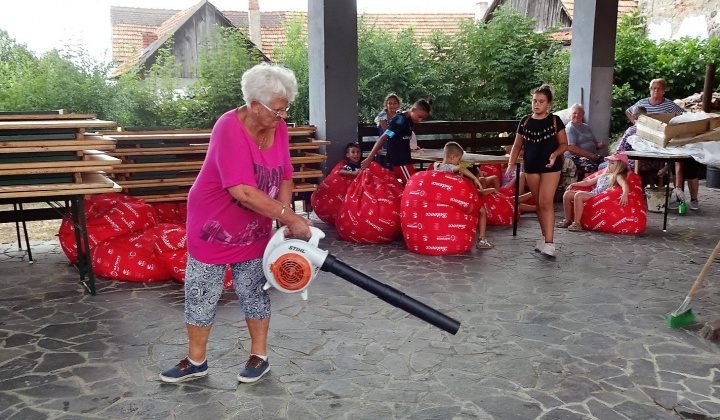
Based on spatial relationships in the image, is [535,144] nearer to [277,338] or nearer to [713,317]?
[713,317]

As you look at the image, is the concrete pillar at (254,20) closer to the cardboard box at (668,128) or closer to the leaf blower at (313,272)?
the cardboard box at (668,128)

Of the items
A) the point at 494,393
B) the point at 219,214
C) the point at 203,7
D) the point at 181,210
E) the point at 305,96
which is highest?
the point at 203,7

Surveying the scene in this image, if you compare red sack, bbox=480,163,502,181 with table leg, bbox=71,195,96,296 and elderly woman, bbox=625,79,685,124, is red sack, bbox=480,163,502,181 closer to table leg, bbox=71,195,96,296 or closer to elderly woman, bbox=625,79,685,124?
elderly woman, bbox=625,79,685,124

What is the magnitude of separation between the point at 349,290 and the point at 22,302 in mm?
2602

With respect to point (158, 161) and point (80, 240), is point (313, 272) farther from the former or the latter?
point (158, 161)

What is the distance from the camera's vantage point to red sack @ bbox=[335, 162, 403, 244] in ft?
22.3

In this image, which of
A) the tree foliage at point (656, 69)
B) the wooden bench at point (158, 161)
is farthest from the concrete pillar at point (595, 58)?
the wooden bench at point (158, 161)

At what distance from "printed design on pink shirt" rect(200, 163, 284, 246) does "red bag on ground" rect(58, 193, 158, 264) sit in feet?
9.40

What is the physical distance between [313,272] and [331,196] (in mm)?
4637

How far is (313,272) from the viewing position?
10.1 ft

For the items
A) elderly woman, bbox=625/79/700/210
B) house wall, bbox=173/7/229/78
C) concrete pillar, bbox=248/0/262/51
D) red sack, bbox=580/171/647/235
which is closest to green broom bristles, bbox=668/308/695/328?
red sack, bbox=580/171/647/235

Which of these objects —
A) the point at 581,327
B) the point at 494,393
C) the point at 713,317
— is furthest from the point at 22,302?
the point at 713,317

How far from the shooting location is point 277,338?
422 centimetres

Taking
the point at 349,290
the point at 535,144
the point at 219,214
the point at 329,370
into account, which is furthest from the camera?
the point at 535,144
